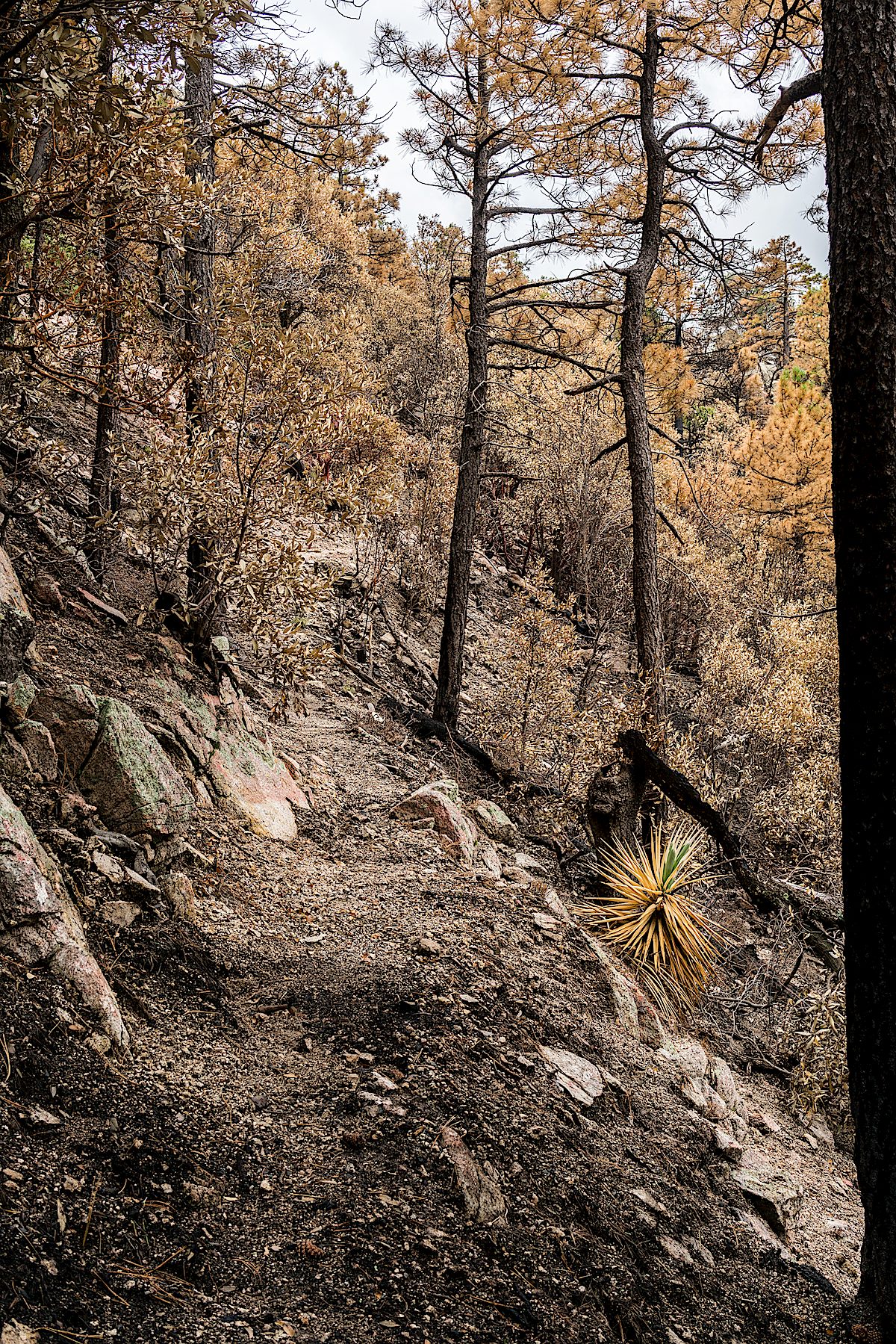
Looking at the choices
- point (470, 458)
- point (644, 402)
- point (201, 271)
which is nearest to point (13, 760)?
point (201, 271)

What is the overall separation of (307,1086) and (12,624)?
A: 2.53 meters

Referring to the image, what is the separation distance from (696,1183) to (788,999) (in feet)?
11.1

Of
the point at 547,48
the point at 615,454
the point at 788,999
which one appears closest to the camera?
the point at 788,999

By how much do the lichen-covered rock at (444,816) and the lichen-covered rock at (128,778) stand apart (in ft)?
7.63

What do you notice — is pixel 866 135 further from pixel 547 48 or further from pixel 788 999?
pixel 547 48

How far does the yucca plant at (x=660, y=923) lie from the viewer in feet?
20.0

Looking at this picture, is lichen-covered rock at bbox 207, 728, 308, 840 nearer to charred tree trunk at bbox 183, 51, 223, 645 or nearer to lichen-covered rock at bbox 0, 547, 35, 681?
charred tree trunk at bbox 183, 51, 223, 645

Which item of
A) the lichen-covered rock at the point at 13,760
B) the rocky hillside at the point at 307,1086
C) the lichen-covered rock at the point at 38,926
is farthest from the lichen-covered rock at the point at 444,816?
the lichen-covered rock at the point at 38,926

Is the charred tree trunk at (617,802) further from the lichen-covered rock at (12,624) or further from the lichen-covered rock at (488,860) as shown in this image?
the lichen-covered rock at (12,624)

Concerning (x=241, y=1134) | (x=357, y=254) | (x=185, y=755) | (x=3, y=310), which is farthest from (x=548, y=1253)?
(x=357, y=254)

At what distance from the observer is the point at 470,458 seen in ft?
30.1

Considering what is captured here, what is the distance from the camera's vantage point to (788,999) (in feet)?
22.6

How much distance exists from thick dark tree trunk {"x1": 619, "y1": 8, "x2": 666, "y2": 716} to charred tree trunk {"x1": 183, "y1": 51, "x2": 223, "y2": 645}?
4603 millimetres

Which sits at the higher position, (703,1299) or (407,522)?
(407,522)
